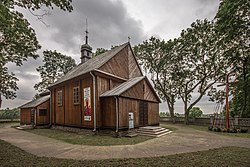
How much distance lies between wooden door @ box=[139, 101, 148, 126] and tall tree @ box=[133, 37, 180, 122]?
11.2 metres

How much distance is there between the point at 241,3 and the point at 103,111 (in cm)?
1088

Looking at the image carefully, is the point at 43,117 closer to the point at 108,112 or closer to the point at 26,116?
the point at 26,116

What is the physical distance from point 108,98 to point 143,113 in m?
4.41

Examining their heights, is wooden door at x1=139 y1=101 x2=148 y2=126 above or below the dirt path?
above

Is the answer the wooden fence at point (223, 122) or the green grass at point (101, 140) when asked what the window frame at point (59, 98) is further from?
the wooden fence at point (223, 122)

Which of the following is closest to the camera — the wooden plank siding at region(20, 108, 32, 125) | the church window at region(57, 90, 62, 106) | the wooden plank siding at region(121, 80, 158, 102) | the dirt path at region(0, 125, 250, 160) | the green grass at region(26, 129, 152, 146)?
the dirt path at region(0, 125, 250, 160)

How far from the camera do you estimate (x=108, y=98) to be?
44.2ft

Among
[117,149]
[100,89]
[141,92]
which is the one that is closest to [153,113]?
[141,92]

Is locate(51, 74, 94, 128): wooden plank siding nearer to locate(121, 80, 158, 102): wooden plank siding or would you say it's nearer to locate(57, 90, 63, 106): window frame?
locate(57, 90, 63, 106): window frame

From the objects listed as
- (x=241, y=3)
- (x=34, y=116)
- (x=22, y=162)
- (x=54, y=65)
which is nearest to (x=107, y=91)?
(x=22, y=162)

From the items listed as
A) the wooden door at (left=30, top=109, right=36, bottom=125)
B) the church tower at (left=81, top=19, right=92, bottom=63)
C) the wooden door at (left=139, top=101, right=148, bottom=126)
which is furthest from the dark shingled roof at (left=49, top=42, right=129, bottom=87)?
the wooden door at (left=30, top=109, right=36, bottom=125)

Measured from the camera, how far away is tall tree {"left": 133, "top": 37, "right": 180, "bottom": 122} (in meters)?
26.1

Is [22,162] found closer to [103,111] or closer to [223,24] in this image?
[103,111]

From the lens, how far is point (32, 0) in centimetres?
545
